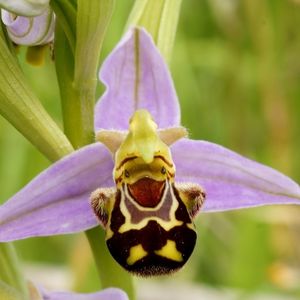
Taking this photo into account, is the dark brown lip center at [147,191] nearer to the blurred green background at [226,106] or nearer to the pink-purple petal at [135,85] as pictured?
the pink-purple petal at [135,85]

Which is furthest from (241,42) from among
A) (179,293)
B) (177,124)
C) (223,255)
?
(177,124)

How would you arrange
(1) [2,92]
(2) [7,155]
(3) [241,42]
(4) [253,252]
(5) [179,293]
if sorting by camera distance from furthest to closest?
(3) [241,42] → (2) [7,155] → (5) [179,293] → (4) [253,252] → (1) [2,92]

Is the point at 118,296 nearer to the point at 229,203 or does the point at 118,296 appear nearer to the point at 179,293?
the point at 229,203

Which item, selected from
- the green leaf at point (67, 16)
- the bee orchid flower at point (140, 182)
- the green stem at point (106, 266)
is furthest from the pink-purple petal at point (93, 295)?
the green leaf at point (67, 16)

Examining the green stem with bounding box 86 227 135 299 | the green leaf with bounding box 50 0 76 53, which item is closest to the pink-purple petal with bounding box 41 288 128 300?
the green stem with bounding box 86 227 135 299

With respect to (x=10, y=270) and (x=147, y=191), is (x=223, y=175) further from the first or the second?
(x=10, y=270)

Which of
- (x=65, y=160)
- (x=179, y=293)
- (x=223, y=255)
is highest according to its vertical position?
(x=223, y=255)

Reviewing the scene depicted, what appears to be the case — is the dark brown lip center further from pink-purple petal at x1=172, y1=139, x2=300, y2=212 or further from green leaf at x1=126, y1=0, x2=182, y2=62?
green leaf at x1=126, y1=0, x2=182, y2=62

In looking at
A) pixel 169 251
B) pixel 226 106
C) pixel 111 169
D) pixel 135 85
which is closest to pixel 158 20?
pixel 135 85
